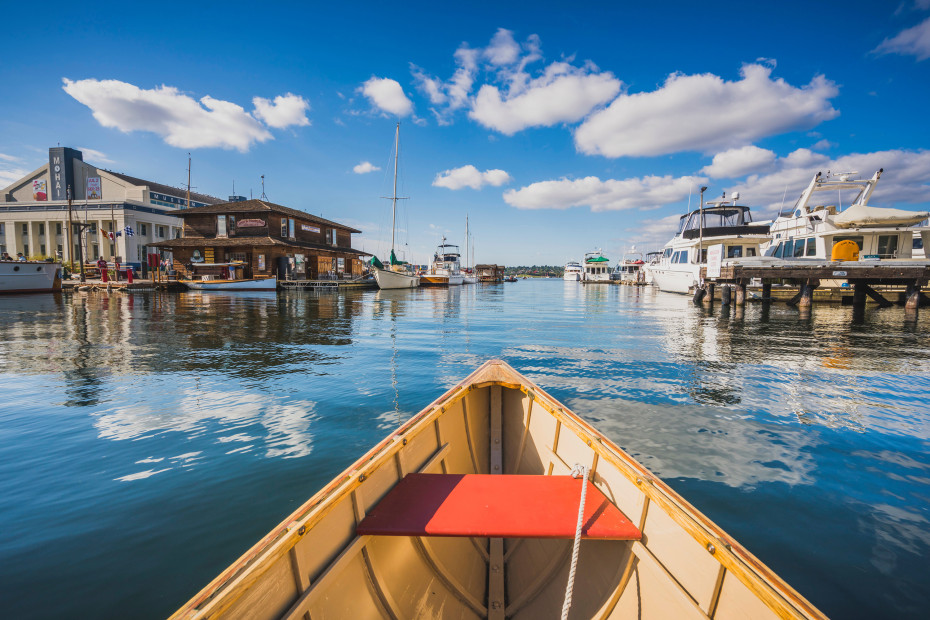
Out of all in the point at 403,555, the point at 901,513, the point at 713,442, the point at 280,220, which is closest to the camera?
the point at 403,555

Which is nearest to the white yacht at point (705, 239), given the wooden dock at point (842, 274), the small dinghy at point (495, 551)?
the wooden dock at point (842, 274)

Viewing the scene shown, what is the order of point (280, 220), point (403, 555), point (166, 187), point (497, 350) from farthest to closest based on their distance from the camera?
point (166, 187), point (280, 220), point (497, 350), point (403, 555)

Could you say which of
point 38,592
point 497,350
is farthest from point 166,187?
point 38,592

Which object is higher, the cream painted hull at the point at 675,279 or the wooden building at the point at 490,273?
the wooden building at the point at 490,273

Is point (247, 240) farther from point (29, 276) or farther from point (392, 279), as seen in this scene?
point (29, 276)

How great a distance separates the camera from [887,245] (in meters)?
23.3

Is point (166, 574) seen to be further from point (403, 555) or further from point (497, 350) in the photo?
point (497, 350)

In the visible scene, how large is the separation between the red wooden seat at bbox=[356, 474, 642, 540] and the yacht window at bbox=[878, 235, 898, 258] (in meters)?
31.1

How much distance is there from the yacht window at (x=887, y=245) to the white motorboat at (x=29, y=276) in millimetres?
54149

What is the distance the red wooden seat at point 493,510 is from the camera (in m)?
2.41

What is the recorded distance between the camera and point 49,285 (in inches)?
1150

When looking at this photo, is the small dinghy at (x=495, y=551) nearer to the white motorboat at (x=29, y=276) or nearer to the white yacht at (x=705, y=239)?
the white yacht at (x=705, y=239)

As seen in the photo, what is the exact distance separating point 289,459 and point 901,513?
6.24 meters

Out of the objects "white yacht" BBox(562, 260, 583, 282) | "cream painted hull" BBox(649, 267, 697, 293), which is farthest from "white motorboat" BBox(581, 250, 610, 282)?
"cream painted hull" BBox(649, 267, 697, 293)
